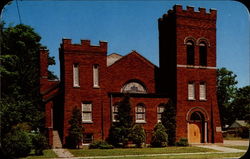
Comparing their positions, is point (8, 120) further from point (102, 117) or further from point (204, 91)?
point (204, 91)

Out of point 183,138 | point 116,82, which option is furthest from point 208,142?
point 116,82

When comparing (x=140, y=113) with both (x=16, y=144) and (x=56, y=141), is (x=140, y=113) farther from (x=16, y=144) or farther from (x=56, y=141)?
(x=16, y=144)

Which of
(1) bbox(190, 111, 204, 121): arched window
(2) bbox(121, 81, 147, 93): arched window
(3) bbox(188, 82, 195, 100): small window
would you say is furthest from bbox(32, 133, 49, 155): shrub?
(1) bbox(190, 111, 204, 121): arched window

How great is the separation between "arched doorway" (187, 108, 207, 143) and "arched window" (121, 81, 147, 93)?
190 inches

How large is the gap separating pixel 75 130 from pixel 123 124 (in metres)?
3.75

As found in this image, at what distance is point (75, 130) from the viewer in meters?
24.8

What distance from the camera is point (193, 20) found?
1127 inches

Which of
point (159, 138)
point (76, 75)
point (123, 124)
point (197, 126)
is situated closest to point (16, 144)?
point (123, 124)

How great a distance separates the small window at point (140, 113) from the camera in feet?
90.0

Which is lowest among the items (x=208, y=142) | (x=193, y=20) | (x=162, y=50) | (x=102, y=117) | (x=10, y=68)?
(x=208, y=142)

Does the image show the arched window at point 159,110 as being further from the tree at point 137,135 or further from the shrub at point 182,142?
the tree at point 137,135

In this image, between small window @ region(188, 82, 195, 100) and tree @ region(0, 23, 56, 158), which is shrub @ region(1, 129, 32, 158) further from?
small window @ region(188, 82, 195, 100)

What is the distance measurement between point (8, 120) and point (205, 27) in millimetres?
18660

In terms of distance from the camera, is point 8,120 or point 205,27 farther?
point 205,27
